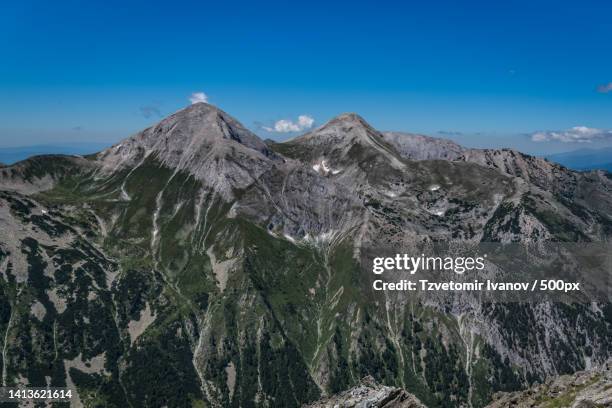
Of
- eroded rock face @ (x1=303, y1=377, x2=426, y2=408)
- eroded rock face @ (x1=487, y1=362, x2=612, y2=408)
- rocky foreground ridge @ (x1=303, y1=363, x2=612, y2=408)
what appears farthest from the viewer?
eroded rock face @ (x1=303, y1=377, x2=426, y2=408)

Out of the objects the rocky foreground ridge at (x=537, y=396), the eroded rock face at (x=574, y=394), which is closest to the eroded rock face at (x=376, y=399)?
the rocky foreground ridge at (x=537, y=396)

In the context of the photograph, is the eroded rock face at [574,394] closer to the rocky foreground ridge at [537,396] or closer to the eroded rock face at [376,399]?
the rocky foreground ridge at [537,396]

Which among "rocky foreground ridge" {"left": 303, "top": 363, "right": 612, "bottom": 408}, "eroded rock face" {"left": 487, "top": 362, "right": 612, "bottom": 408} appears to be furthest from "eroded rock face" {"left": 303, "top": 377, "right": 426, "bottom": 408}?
"eroded rock face" {"left": 487, "top": 362, "right": 612, "bottom": 408}

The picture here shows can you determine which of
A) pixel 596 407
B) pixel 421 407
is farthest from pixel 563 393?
pixel 421 407

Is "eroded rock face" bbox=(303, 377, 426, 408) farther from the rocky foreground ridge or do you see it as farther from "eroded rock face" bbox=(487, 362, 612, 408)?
"eroded rock face" bbox=(487, 362, 612, 408)

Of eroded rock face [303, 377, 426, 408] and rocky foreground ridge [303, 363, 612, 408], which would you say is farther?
eroded rock face [303, 377, 426, 408]

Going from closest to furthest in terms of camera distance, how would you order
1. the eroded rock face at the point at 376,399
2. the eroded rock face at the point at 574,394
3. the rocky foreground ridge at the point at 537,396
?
the eroded rock face at the point at 574,394
the rocky foreground ridge at the point at 537,396
the eroded rock face at the point at 376,399

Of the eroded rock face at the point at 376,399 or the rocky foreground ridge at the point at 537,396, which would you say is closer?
the rocky foreground ridge at the point at 537,396

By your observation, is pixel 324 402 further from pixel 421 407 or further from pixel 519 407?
pixel 519 407

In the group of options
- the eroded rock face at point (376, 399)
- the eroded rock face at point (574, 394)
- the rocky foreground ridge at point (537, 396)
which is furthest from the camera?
the eroded rock face at point (376, 399)
